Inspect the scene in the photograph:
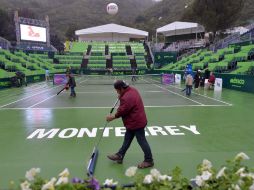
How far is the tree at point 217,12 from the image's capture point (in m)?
57.4

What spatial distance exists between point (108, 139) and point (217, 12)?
54.1m

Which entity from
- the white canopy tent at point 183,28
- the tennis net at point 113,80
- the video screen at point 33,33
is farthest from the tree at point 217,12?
the video screen at point 33,33

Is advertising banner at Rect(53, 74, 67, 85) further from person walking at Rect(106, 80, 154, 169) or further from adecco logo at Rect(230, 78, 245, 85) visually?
person walking at Rect(106, 80, 154, 169)

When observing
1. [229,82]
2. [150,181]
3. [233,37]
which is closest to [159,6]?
[233,37]

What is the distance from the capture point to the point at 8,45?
158 feet

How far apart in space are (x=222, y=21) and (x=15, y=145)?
56.3m

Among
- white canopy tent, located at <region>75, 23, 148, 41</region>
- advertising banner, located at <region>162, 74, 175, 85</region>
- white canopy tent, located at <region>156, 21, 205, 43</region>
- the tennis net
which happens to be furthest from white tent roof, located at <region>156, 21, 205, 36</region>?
advertising banner, located at <region>162, 74, 175, 85</region>

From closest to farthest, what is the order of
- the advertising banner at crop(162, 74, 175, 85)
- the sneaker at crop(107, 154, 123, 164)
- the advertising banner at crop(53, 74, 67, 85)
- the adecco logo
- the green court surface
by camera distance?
the green court surface
the sneaker at crop(107, 154, 123, 164)
the adecco logo
the advertising banner at crop(162, 74, 175, 85)
the advertising banner at crop(53, 74, 67, 85)

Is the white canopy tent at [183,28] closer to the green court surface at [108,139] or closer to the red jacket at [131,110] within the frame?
the green court surface at [108,139]

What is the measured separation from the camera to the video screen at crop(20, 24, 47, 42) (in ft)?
173

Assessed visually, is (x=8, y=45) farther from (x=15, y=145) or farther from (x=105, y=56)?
(x=15, y=145)

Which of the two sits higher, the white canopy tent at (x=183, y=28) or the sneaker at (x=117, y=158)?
the white canopy tent at (x=183, y=28)

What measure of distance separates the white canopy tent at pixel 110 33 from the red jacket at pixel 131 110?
75.1m

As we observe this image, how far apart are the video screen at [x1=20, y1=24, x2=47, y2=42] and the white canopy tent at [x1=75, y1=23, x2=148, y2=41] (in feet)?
83.3
